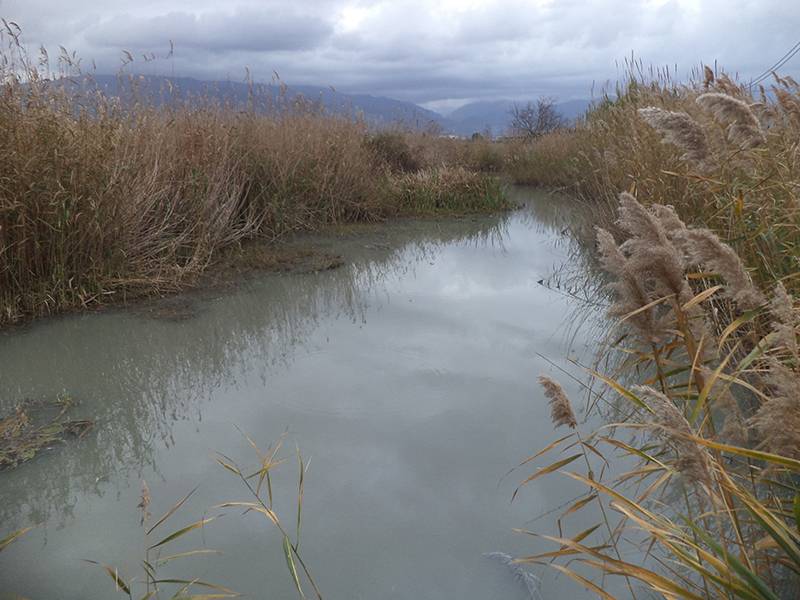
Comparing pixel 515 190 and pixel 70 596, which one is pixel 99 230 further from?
pixel 515 190

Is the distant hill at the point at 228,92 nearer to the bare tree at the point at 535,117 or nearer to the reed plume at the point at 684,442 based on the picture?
the reed plume at the point at 684,442

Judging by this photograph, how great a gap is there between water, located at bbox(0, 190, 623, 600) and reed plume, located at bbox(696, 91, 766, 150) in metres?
1.41

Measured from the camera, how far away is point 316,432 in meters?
3.12

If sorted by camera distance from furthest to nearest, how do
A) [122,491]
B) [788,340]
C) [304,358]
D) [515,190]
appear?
[515,190] → [304,358] → [122,491] → [788,340]

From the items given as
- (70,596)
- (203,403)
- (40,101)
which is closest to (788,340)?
(70,596)

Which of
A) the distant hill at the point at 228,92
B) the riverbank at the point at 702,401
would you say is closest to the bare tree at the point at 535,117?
the distant hill at the point at 228,92

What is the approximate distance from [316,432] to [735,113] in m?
2.19

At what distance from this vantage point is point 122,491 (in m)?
2.66

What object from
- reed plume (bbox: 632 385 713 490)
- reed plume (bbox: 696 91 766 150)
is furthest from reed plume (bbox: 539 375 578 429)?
reed plume (bbox: 696 91 766 150)

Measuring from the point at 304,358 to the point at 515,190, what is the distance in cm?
1142

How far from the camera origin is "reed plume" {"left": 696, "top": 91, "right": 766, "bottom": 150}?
1.79 m

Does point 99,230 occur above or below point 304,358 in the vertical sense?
above

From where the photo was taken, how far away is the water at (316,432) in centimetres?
217

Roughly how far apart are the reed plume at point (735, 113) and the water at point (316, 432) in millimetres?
1408
